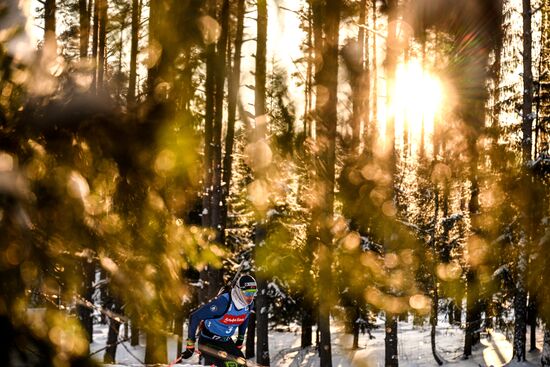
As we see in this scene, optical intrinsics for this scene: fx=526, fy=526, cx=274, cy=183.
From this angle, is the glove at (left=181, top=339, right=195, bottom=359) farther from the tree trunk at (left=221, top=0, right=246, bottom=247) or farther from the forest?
the tree trunk at (left=221, top=0, right=246, bottom=247)

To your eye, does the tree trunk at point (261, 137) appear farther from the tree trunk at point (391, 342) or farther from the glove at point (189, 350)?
the glove at point (189, 350)

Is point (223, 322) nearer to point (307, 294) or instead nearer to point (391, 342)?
point (391, 342)

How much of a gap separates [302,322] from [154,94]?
23560mm

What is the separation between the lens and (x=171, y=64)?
2.40 metres

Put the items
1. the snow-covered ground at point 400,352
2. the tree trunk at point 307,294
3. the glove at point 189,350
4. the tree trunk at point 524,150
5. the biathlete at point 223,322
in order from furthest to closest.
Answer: the snow-covered ground at point 400,352 < the tree trunk at point 307,294 < the tree trunk at point 524,150 < the biathlete at point 223,322 < the glove at point 189,350

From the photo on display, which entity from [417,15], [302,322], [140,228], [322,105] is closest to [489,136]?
[417,15]

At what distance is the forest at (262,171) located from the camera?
6.71ft

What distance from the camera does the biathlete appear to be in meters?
7.98

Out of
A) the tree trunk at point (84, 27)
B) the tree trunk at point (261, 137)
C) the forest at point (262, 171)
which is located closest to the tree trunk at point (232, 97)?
the forest at point (262, 171)

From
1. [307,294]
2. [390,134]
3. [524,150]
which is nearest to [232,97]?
[390,134]

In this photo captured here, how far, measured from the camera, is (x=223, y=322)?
27.3 ft

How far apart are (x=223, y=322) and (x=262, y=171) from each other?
810 centimetres

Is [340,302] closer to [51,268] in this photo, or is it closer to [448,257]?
[448,257]

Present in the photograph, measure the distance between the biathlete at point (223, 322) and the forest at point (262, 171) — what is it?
1.49 m
